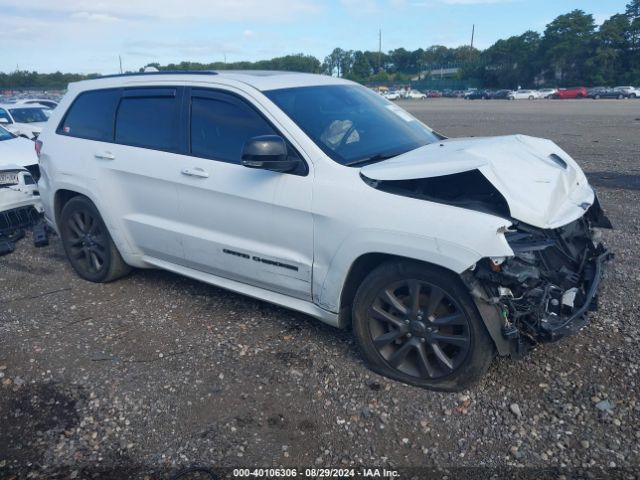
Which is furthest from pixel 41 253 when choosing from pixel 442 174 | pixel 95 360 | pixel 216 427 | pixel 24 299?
pixel 442 174

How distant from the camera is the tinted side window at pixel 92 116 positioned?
4992 millimetres

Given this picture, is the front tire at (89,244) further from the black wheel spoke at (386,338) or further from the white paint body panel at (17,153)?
the black wheel spoke at (386,338)

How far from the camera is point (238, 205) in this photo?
3.99 meters

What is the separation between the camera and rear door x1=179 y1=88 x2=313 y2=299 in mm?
3752

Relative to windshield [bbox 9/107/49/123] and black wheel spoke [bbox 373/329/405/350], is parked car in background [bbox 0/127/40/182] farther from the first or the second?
windshield [bbox 9/107/49/123]

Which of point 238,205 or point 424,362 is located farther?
point 238,205

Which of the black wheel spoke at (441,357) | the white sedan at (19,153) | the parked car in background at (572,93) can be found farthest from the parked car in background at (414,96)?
the black wheel spoke at (441,357)

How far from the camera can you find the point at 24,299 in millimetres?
5168

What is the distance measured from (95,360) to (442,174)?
8.98ft

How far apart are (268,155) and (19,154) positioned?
5.63m

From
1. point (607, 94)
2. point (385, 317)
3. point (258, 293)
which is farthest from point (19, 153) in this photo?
point (607, 94)

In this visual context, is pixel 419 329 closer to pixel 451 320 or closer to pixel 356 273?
pixel 451 320

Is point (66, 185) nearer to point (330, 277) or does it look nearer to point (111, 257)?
point (111, 257)

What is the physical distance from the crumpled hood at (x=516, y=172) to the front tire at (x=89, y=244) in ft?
9.15
